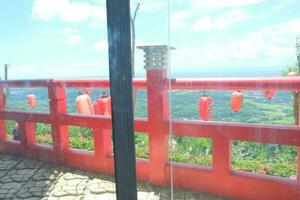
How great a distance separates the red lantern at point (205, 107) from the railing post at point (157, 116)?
237mm

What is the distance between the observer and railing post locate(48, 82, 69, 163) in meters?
2.70

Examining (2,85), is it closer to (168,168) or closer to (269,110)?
(168,168)

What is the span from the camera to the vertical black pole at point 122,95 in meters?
0.92

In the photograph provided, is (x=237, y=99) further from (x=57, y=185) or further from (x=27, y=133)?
(x=27, y=133)

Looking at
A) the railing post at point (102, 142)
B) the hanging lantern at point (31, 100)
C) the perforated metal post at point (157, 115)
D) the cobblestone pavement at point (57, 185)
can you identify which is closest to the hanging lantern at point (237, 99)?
the perforated metal post at point (157, 115)

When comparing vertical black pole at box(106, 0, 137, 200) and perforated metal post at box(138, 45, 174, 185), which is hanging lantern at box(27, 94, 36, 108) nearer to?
perforated metal post at box(138, 45, 174, 185)

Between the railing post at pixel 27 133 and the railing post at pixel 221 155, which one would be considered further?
the railing post at pixel 27 133

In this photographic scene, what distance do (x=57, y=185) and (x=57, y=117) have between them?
0.55 meters

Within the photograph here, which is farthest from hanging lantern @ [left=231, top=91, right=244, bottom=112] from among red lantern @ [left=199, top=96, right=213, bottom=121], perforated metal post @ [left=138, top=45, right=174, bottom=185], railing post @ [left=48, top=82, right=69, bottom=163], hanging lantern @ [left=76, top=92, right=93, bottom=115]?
railing post @ [left=48, top=82, right=69, bottom=163]

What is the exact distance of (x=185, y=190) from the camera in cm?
222

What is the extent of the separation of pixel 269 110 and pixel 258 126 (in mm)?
107

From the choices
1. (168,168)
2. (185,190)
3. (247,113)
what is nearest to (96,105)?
(168,168)

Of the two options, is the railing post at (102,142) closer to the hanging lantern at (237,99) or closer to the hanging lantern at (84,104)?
the hanging lantern at (84,104)

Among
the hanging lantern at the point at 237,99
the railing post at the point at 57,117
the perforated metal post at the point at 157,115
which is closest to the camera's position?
the hanging lantern at the point at 237,99
